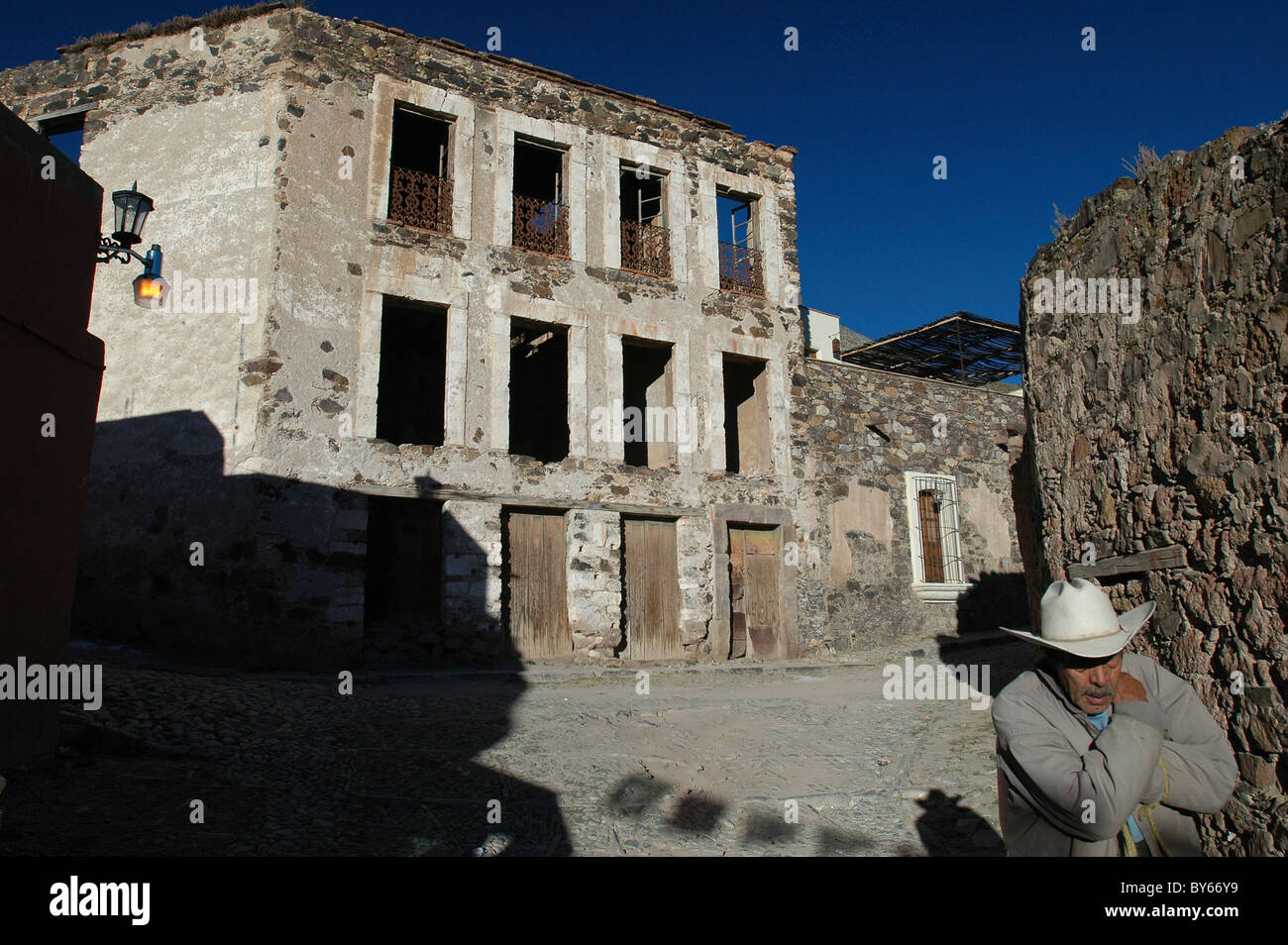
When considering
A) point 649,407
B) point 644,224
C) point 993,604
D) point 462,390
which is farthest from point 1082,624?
point 993,604


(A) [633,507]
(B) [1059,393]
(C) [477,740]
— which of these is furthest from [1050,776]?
(A) [633,507]

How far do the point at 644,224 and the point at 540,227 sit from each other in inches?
84.4

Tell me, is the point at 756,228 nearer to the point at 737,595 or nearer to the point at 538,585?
the point at 737,595

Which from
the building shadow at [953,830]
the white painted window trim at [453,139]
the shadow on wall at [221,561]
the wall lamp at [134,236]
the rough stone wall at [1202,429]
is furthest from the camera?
the white painted window trim at [453,139]

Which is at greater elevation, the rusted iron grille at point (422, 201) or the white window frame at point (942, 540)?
the rusted iron grille at point (422, 201)

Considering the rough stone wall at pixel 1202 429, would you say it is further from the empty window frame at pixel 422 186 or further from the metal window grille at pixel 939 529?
the metal window grille at pixel 939 529

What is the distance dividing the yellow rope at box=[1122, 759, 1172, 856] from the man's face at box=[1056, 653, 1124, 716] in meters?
0.21

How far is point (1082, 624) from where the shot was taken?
8.74ft

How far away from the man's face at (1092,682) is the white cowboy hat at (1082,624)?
5 cm

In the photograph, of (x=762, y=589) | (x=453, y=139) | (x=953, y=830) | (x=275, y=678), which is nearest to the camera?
(x=953, y=830)

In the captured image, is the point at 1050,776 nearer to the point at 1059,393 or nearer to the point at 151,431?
the point at 1059,393

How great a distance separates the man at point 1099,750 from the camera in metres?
2.36

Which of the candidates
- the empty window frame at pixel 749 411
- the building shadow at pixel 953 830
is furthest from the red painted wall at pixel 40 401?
the empty window frame at pixel 749 411

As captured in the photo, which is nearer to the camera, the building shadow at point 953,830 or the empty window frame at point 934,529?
the building shadow at point 953,830
